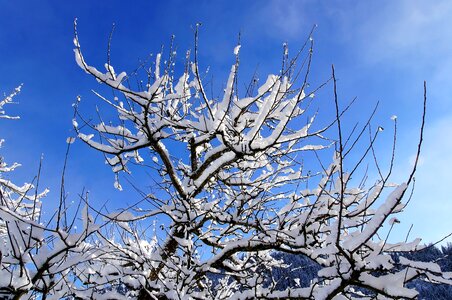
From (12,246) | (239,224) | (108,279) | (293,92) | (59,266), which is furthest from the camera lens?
(293,92)

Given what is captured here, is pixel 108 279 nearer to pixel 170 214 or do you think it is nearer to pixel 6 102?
pixel 170 214

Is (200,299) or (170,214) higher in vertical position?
(170,214)

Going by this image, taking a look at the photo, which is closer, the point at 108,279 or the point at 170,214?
the point at 108,279

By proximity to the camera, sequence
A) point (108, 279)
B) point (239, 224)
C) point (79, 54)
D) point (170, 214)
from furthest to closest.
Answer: point (239, 224), point (170, 214), point (108, 279), point (79, 54)

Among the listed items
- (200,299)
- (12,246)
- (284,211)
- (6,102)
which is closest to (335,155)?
(284,211)

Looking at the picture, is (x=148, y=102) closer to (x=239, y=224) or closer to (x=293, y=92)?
(x=239, y=224)

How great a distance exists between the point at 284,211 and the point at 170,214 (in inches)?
57.8

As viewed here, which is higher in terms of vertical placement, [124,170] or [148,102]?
[124,170]

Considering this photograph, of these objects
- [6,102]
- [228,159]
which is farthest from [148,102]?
[6,102]

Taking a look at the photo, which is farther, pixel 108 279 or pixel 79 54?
pixel 108 279

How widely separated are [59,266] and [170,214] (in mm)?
1906

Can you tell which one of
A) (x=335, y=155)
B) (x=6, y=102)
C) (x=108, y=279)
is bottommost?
(x=108, y=279)

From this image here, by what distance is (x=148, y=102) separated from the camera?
3705 mm

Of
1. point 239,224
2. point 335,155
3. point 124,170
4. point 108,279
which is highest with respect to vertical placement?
point 124,170
